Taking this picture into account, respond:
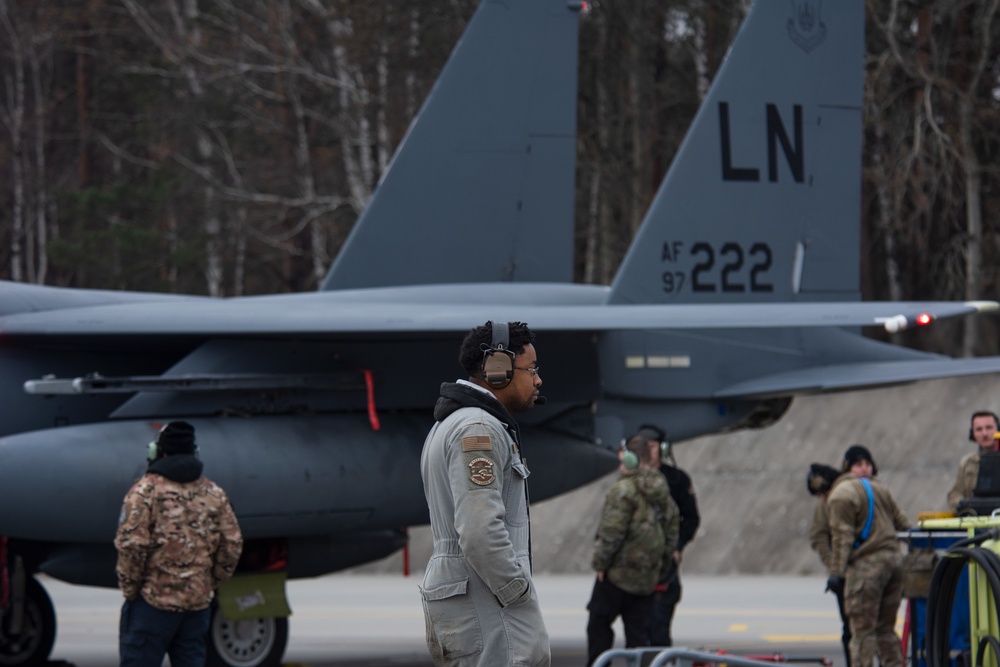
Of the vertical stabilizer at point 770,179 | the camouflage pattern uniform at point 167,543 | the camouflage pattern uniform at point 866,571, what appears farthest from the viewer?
the vertical stabilizer at point 770,179

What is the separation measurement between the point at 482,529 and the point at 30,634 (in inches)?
281

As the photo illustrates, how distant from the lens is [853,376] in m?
11.1

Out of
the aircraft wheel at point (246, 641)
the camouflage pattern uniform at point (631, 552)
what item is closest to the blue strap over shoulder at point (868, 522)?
the camouflage pattern uniform at point (631, 552)

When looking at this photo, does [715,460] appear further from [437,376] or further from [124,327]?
[124,327]

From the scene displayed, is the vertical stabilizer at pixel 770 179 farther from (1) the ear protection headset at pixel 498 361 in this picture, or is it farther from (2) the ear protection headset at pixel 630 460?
(1) the ear protection headset at pixel 498 361

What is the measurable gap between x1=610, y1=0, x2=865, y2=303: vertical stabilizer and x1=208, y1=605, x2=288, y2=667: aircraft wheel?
3.71 metres

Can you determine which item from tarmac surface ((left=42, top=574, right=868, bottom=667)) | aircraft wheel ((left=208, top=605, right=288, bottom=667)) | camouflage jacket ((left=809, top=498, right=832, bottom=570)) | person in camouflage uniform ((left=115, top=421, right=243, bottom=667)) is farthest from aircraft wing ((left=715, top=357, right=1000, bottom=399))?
person in camouflage uniform ((left=115, top=421, right=243, bottom=667))

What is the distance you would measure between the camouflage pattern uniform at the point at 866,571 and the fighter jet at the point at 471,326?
1.24 meters

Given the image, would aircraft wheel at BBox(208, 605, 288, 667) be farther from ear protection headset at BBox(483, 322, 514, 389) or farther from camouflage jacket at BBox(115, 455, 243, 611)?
ear protection headset at BBox(483, 322, 514, 389)

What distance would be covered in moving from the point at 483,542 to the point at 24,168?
90.4 feet

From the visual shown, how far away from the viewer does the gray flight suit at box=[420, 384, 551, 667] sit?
437cm

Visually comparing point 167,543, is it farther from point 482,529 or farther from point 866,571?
point 866,571

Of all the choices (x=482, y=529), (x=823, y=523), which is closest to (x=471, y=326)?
(x=823, y=523)

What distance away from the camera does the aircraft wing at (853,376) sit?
10836mm
